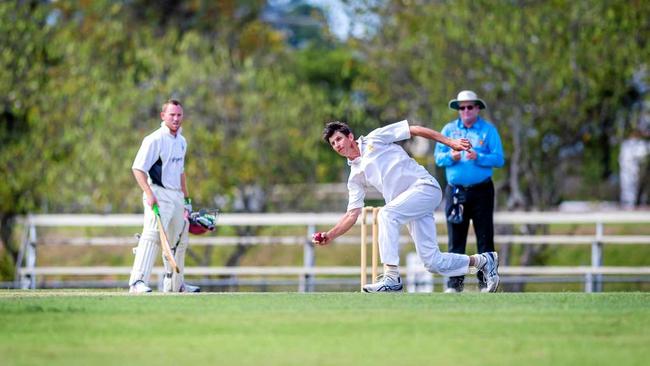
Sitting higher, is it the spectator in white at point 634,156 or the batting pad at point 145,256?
the spectator in white at point 634,156

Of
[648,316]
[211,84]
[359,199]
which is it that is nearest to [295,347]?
[648,316]

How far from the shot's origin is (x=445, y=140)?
494 inches

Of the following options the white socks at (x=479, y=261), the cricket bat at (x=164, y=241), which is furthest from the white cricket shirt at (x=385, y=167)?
the cricket bat at (x=164, y=241)

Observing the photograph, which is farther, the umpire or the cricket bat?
the umpire

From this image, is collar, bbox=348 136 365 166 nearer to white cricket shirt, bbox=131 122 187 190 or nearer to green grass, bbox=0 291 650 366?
green grass, bbox=0 291 650 366

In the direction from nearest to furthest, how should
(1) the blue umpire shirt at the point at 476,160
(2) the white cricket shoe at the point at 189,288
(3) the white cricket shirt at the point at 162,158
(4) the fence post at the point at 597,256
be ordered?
(3) the white cricket shirt at the point at 162,158 < (2) the white cricket shoe at the point at 189,288 < (1) the blue umpire shirt at the point at 476,160 < (4) the fence post at the point at 597,256

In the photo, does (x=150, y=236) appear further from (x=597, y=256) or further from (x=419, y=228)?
(x=597, y=256)

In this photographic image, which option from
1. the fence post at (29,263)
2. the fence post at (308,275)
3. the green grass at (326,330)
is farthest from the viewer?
the fence post at (29,263)

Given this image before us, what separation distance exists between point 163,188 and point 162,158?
305 millimetres

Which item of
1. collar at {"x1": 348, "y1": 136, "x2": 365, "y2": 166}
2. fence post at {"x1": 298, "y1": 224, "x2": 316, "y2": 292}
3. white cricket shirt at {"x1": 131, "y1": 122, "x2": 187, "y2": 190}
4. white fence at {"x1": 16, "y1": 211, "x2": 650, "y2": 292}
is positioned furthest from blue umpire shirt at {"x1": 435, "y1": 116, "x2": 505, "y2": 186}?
fence post at {"x1": 298, "y1": 224, "x2": 316, "y2": 292}

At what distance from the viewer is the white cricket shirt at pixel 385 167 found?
42.2 ft

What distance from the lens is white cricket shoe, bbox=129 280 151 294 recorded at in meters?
13.6

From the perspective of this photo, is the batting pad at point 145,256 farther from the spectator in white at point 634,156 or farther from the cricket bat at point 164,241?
the spectator in white at point 634,156

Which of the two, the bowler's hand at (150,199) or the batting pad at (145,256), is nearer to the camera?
the bowler's hand at (150,199)
